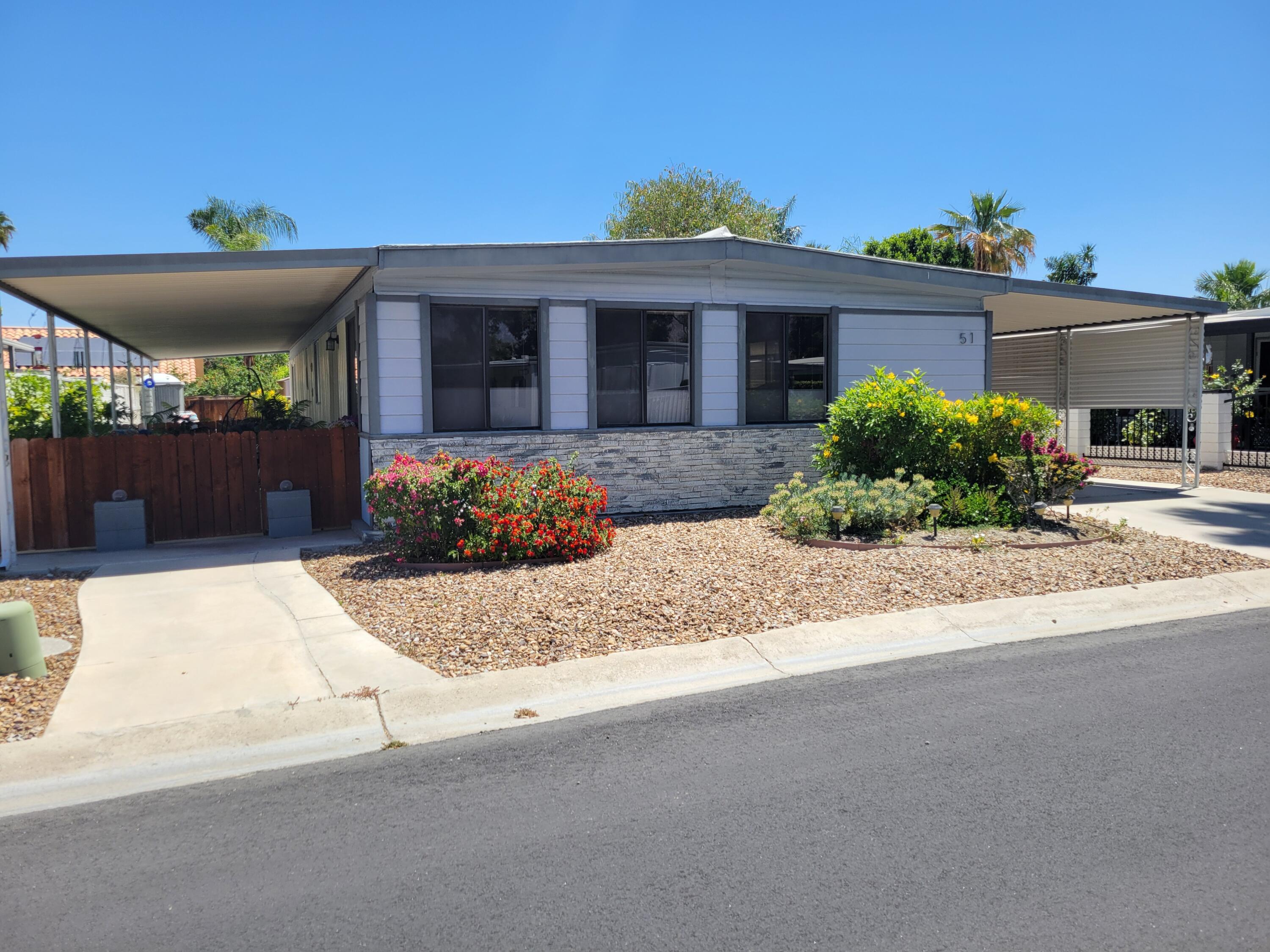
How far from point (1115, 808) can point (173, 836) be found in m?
4.09

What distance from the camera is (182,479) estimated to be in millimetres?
10703

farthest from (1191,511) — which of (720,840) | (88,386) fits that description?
(88,386)

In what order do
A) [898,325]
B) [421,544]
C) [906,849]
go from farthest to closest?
[898,325] < [421,544] < [906,849]

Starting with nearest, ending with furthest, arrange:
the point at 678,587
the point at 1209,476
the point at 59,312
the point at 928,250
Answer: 1. the point at 678,587
2. the point at 59,312
3. the point at 1209,476
4. the point at 928,250

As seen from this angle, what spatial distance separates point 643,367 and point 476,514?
13.5ft

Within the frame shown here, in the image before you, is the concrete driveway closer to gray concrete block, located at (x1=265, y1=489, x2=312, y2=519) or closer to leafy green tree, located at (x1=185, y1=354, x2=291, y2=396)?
gray concrete block, located at (x1=265, y1=489, x2=312, y2=519)

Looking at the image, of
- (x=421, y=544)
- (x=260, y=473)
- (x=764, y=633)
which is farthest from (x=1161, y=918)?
(x=260, y=473)

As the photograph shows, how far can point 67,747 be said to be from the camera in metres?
4.66

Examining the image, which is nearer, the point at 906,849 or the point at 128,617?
the point at 906,849

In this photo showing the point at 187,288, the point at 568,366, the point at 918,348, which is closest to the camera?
the point at 187,288

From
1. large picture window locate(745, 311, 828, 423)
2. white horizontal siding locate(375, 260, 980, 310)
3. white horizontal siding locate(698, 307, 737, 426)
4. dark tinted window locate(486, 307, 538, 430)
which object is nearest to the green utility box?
white horizontal siding locate(375, 260, 980, 310)

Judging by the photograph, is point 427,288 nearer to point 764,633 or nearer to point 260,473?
point 260,473

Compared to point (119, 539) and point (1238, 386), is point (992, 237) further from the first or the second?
point (119, 539)

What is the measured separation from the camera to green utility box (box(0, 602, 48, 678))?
554 centimetres
